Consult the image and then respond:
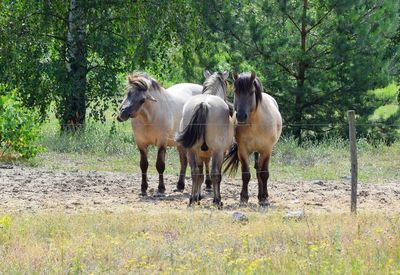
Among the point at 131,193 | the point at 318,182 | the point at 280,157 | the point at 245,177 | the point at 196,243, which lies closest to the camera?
the point at 196,243

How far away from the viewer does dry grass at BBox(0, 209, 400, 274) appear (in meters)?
7.72

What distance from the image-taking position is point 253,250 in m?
8.70

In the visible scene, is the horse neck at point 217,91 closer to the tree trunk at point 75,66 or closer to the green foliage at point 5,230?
the green foliage at point 5,230

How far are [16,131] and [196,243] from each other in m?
7.66

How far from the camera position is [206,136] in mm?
11930

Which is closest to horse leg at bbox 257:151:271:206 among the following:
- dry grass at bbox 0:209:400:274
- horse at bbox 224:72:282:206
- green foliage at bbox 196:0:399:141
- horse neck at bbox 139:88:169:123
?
horse at bbox 224:72:282:206

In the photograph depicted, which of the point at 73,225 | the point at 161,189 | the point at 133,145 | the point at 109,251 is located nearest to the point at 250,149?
the point at 161,189

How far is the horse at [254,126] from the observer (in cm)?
1170

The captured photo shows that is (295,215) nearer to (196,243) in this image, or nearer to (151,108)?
(196,243)

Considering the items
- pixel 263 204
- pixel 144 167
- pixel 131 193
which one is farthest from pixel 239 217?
pixel 144 167

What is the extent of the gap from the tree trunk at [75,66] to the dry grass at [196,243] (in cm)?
935

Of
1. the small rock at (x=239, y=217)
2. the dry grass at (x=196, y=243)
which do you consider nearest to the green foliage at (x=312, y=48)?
the small rock at (x=239, y=217)

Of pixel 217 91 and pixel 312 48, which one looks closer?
pixel 217 91

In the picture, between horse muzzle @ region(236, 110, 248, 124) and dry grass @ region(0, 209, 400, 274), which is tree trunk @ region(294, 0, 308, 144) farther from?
dry grass @ region(0, 209, 400, 274)
